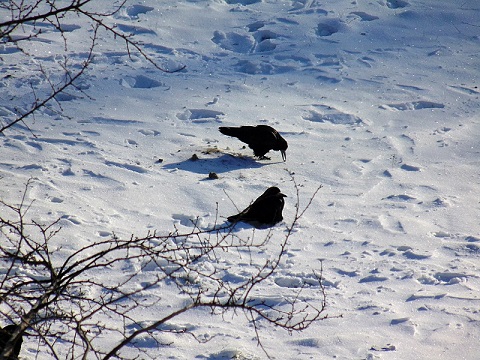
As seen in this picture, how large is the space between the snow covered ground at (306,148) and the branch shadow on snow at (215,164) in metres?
0.03

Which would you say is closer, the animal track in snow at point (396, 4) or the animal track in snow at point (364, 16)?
the animal track in snow at point (364, 16)

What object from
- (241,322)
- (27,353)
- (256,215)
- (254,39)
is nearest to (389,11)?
(254,39)

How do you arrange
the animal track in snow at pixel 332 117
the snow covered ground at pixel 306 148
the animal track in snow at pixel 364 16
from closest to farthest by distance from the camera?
the snow covered ground at pixel 306 148 → the animal track in snow at pixel 332 117 → the animal track in snow at pixel 364 16

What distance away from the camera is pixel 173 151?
26.3ft

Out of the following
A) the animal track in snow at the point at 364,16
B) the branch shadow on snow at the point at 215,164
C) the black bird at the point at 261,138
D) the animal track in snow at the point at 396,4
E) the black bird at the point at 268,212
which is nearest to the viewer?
the black bird at the point at 268,212

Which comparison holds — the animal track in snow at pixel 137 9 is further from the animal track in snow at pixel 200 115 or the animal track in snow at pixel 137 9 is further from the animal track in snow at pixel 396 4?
the animal track in snow at pixel 396 4

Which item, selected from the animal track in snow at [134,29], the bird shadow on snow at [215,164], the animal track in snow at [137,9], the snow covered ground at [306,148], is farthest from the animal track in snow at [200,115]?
the animal track in snow at [137,9]

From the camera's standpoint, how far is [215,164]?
25.1 ft

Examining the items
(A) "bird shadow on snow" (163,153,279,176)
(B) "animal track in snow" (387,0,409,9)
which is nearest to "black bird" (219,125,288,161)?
(A) "bird shadow on snow" (163,153,279,176)

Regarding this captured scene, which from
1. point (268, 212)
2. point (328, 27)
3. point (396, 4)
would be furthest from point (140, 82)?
point (396, 4)

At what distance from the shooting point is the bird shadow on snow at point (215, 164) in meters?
7.46

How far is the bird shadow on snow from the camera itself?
746 centimetres

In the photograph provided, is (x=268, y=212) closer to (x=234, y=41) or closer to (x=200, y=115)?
(x=200, y=115)

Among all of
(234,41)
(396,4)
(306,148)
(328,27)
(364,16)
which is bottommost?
(306,148)
